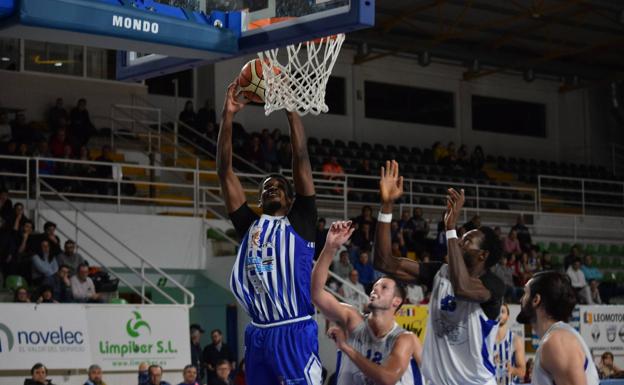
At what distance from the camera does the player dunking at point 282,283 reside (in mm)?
6660

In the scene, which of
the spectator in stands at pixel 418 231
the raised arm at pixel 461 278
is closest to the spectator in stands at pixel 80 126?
the spectator in stands at pixel 418 231

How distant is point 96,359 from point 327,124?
14234mm

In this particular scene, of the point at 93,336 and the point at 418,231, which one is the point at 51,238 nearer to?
the point at 93,336

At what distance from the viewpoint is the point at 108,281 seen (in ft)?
57.7

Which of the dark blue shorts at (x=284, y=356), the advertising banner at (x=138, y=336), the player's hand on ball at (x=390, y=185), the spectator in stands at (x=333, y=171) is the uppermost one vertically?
the spectator in stands at (x=333, y=171)

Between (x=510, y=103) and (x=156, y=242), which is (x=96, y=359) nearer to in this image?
(x=156, y=242)

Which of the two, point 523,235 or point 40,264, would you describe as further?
point 523,235

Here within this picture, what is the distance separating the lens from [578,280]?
76.7 feet

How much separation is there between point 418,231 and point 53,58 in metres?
8.53

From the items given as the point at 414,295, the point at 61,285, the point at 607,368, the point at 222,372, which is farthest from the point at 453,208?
the point at 414,295

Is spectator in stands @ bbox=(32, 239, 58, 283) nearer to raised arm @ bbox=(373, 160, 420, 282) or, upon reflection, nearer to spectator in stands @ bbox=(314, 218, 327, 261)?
spectator in stands @ bbox=(314, 218, 327, 261)

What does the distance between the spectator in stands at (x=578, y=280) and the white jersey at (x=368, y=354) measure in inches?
637

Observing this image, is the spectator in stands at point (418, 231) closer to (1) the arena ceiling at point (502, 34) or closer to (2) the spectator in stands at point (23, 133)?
(1) the arena ceiling at point (502, 34)

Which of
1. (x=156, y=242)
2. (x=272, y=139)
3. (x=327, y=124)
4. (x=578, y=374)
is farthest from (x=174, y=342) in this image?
(x=327, y=124)
